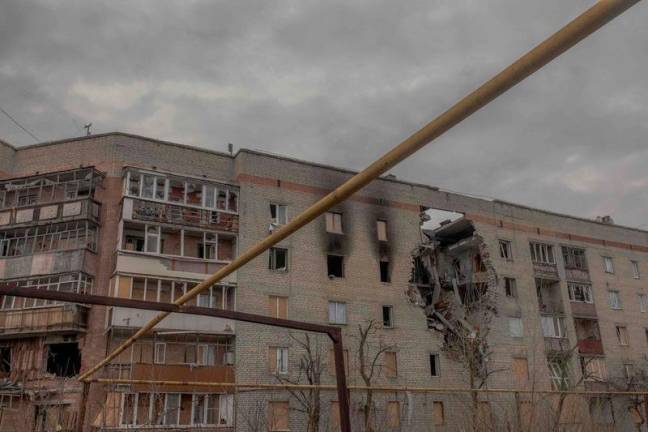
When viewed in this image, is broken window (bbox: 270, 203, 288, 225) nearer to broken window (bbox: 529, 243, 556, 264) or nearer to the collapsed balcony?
the collapsed balcony

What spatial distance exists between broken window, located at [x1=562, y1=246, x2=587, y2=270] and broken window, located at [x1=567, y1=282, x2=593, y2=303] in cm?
115

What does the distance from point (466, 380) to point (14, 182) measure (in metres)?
24.2

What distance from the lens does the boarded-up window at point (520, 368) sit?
1308 inches

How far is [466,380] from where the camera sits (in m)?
32.7

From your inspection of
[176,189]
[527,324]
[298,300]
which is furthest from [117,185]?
[527,324]

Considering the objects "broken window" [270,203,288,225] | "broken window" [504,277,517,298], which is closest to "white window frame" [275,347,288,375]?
"broken window" [270,203,288,225]

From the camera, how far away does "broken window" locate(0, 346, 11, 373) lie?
25750mm

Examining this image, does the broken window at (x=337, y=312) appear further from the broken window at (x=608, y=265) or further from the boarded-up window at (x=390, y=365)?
the broken window at (x=608, y=265)

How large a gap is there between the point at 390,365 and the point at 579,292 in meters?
15.2

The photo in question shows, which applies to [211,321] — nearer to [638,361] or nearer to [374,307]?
[374,307]

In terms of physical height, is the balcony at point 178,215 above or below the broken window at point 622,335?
above

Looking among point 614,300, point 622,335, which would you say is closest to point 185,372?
point 622,335

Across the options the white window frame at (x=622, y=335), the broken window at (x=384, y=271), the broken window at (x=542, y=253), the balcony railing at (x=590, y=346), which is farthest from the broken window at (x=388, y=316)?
the white window frame at (x=622, y=335)

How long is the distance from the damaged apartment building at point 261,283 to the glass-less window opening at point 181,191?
69 millimetres
